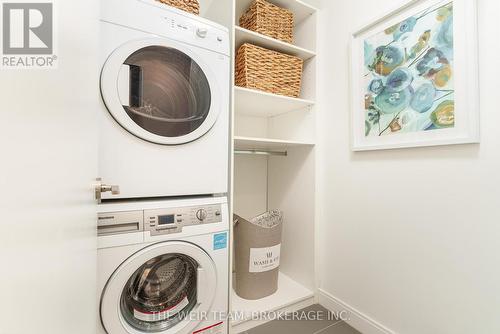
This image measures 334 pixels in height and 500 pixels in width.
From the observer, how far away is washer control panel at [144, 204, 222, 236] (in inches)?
35.6

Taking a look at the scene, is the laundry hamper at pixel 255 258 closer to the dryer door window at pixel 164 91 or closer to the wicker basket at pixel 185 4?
the dryer door window at pixel 164 91

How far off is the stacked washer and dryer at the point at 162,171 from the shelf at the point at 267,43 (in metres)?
0.24

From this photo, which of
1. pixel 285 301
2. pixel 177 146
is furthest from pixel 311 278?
pixel 177 146

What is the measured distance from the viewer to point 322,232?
60.9 inches

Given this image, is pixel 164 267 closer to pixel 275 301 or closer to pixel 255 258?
pixel 255 258

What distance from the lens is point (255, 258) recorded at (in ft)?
4.52

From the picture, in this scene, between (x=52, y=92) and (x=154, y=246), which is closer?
(x=52, y=92)

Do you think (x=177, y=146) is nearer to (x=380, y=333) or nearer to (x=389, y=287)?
(x=389, y=287)

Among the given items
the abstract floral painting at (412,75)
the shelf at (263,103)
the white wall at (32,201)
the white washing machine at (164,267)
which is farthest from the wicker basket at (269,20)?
the white wall at (32,201)

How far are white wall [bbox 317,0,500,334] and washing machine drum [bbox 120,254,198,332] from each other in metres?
0.90

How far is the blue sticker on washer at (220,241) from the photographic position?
1040mm

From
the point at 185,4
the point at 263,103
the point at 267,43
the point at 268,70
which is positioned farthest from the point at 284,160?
the point at 185,4

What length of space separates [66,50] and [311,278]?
1663 mm

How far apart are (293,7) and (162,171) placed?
138 centimetres
